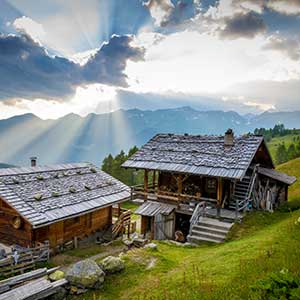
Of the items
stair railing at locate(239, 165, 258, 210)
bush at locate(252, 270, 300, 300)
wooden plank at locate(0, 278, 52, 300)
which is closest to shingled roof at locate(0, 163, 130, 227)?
wooden plank at locate(0, 278, 52, 300)

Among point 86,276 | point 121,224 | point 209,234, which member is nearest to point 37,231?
point 86,276

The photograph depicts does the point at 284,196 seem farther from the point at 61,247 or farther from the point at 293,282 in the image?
the point at 293,282

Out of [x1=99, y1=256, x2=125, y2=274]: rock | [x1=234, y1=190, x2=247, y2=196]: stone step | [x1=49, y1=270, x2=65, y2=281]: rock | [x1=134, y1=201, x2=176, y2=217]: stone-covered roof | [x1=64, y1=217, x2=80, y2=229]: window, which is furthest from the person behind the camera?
[x1=234, y1=190, x2=247, y2=196]: stone step

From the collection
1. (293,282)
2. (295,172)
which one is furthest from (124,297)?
(295,172)

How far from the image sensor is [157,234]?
802 inches

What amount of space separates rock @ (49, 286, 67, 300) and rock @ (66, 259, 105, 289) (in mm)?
382

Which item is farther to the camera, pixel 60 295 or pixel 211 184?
pixel 211 184

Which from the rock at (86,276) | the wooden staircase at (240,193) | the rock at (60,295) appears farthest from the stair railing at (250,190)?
the rock at (60,295)

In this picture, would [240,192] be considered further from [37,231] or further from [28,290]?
[28,290]

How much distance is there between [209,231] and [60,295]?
956 cm

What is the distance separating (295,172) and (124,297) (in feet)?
140

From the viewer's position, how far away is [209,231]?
17.6 meters

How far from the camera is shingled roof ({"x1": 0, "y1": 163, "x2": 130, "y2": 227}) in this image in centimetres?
1684

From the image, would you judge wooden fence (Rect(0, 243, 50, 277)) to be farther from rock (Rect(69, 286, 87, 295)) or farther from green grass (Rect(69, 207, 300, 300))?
green grass (Rect(69, 207, 300, 300))
